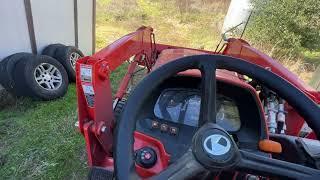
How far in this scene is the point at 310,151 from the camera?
5.34ft

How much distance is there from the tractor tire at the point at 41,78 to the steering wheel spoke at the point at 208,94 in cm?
366

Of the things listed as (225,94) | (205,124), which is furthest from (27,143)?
(205,124)

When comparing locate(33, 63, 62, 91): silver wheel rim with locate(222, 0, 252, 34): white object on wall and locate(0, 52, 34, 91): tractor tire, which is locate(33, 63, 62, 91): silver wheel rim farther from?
locate(222, 0, 252, 34): white object on wall

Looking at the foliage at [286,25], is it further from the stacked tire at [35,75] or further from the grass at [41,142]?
the grass at [41,142]

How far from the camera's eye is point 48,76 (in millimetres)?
4914

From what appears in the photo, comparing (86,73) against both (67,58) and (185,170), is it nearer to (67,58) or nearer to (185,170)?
(185,170)

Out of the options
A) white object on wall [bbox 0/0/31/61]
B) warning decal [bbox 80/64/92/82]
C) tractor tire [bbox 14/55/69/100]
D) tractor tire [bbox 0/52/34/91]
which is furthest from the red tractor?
white object on wall [bbox 0/0/31/61]

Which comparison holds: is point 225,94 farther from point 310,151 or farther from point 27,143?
point 27,143

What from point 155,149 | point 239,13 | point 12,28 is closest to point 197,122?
point 155,149

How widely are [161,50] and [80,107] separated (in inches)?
83.1

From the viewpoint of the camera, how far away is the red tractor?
1.17 meters

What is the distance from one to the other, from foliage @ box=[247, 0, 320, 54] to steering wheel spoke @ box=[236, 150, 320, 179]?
8426 millimetres

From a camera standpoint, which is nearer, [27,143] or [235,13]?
[27,143]

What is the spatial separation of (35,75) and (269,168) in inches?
163
